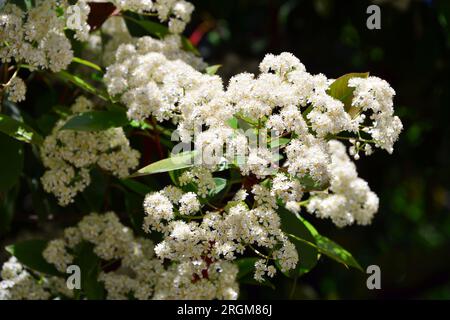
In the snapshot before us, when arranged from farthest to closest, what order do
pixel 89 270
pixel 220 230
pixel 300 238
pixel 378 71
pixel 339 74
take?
1. pixel 339 74
2. pixel 378 71
3. pixel 89 270
4. pixel 300 238
5. pixel 220 230

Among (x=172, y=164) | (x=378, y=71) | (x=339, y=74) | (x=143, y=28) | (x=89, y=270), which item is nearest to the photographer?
(x=172, y=164)

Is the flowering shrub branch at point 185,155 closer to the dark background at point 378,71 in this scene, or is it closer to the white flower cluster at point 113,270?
the white flower cluster at point 113,270

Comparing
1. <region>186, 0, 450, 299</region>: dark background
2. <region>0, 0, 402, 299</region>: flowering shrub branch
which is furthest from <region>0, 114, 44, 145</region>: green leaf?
<region>186, 0, 450, 299</region>: dark background

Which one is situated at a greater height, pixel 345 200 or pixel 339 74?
pixel 339 74

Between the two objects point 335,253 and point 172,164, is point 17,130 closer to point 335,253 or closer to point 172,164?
point 172,164

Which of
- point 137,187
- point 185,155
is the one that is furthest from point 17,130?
point 185,155

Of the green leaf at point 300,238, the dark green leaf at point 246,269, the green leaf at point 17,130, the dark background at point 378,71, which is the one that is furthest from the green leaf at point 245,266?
the dark background at point 378,71

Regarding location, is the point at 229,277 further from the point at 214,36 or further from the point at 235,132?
the point at 214,36

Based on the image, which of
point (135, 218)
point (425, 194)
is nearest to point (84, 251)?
point (135, 218)
